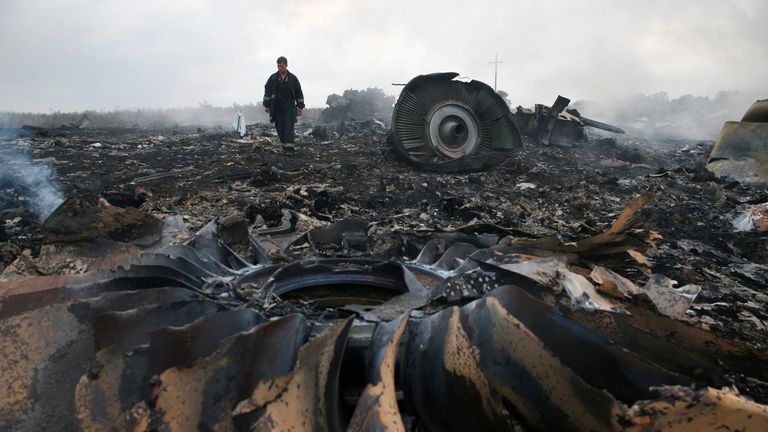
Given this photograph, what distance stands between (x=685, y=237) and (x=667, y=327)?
4.82m

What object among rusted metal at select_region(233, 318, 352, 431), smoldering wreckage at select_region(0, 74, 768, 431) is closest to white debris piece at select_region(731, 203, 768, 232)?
smoldering wreckage at select_region(0, 74, 768, 431)

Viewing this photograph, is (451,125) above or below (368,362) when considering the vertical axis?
above

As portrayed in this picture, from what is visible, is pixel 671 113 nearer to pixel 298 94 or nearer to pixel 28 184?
pixel 298 94

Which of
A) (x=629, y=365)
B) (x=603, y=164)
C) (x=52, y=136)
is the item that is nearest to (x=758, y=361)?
(x=629, y=365)

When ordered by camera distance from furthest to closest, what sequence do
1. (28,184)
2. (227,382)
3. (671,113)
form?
(671,113) < (28,184) < (227,382)

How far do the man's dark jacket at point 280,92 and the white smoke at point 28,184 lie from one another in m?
4.26

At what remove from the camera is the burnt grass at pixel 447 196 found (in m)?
4.34

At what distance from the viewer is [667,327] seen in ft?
5.05

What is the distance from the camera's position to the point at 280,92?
33.7ft

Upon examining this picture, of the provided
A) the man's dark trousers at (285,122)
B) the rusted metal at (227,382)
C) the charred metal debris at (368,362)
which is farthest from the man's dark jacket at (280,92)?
the rusted metal at (227,382)

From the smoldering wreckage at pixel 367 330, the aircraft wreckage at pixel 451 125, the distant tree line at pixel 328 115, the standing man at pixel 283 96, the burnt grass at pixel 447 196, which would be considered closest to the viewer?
the smoldering wreckage at pixel 367 330

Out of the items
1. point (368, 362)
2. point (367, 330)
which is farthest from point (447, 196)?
point (368, 362)

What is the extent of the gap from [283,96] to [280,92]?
103 millimetres

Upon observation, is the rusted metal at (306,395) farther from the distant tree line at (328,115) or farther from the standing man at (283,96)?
the distant tree line at (328,115)
